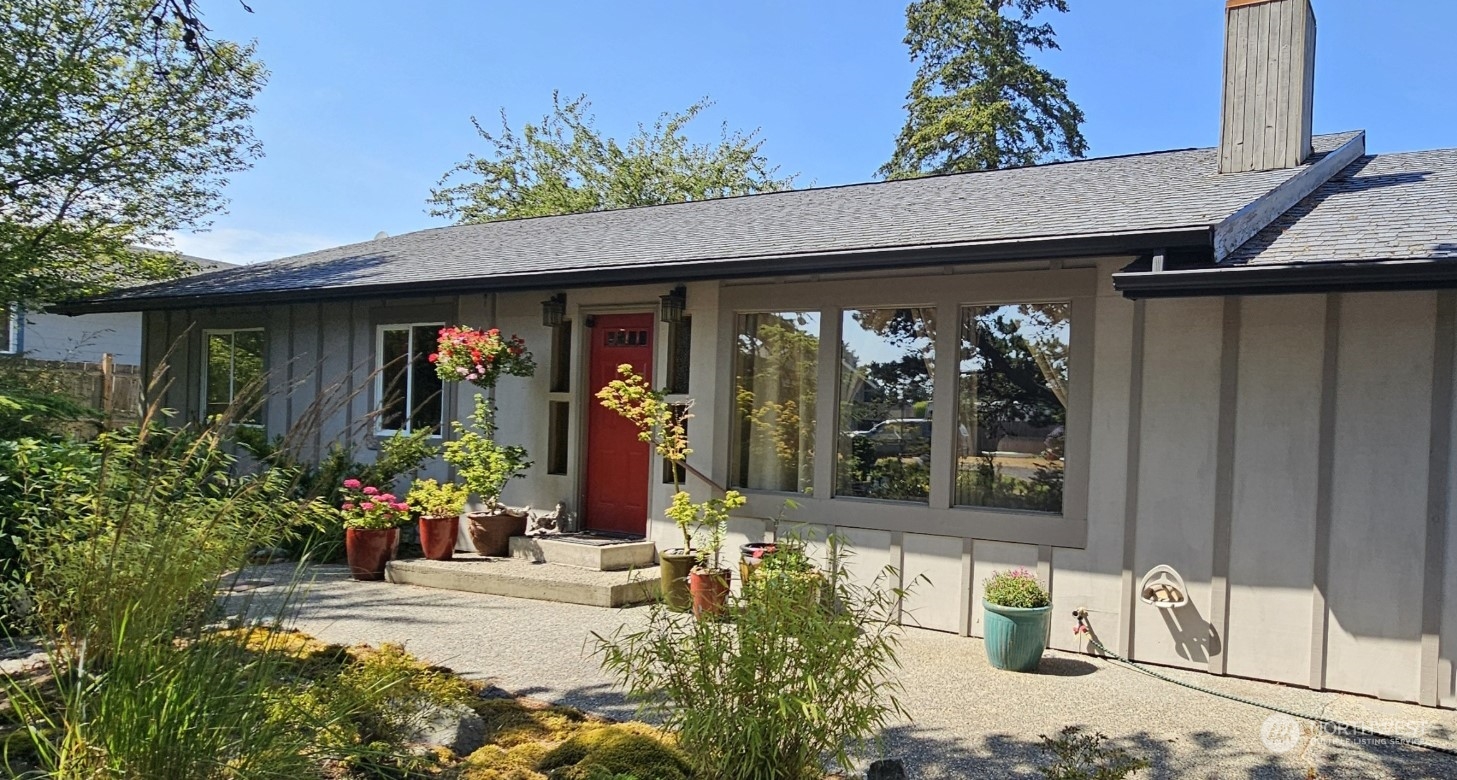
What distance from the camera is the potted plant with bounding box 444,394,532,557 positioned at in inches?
326

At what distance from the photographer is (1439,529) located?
508 cm

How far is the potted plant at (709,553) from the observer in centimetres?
623

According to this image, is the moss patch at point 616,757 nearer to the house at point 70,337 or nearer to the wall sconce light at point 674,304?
the wall sconce light at point 674,304

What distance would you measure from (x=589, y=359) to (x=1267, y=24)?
20.8 ft

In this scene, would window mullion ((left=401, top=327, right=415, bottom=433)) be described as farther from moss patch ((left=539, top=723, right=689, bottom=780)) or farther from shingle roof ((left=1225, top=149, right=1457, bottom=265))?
shingle roof ((left=1225, top=149, right=1457, bottom=265))

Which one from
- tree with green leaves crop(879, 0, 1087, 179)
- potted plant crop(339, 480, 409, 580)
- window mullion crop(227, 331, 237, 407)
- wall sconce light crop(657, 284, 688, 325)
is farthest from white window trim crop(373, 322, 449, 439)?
tree with green leaves crop(879, 0, 1087, 179)

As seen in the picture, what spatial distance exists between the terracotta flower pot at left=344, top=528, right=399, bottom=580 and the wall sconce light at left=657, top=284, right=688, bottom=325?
3.08 metres

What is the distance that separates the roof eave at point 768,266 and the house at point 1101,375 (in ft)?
0.07

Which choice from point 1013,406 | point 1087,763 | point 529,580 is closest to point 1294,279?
point 1013,406

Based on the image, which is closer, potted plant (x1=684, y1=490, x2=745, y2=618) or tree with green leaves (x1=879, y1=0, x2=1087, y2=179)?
potted plant (x1=684, y1=490, x2=745, y2=618)

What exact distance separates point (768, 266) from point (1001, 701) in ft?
11.1

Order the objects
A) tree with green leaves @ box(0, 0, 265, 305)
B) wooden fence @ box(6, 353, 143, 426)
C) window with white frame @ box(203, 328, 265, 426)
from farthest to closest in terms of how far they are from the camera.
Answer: wooden fence @ box(6, 353, 143, 426) → tree with green leaves @ box(0, 0, 265, 305) → window with white frame @ box(203, 328, 265, 426)
